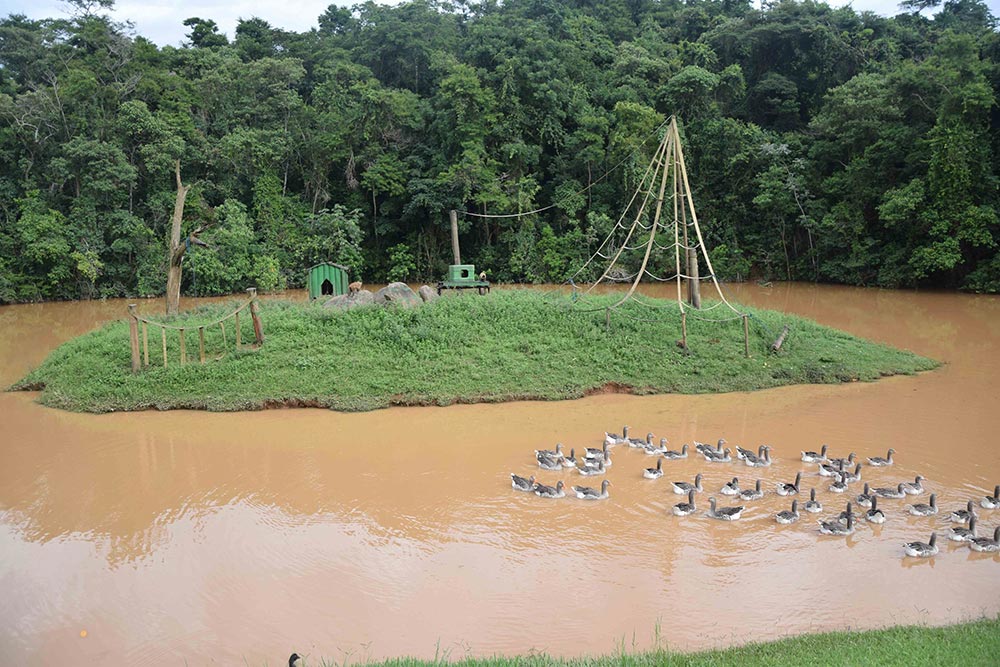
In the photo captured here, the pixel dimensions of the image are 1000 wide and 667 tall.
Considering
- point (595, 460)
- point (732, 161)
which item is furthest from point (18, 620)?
point (732, 161)

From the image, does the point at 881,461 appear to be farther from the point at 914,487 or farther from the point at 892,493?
the point at 892,493

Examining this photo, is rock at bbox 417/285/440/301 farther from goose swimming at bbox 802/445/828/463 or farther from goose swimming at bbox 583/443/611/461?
goose swimming at bbox 802/445/828/463

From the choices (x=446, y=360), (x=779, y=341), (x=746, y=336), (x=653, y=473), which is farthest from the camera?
(x=779, y=341)

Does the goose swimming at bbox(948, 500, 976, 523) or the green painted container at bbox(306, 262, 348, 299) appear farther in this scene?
the green painted container at bbox(306, 262, 348, 299)

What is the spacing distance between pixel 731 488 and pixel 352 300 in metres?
9.65

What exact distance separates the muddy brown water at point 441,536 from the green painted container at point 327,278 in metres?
6.42

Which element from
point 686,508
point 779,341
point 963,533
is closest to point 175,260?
point 686,508

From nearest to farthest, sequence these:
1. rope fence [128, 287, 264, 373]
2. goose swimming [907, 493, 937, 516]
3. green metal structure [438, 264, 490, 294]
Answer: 1. goose swimming [907, 493, 937, 516]
2. rope fence [128, 287, 264, 373]
3. green metal structure [438, 264, 490, 294]

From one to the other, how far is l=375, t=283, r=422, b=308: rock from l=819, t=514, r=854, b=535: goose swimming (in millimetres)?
9873

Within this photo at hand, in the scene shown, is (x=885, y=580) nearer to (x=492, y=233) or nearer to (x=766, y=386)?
(x=766, y=386)

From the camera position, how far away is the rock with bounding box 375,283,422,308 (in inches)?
641

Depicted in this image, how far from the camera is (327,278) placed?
19156 millimetres

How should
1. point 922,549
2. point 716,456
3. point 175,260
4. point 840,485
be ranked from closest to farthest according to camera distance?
1. point 922,549
2. point 840,485
3. point 716,456
4. point 175,260

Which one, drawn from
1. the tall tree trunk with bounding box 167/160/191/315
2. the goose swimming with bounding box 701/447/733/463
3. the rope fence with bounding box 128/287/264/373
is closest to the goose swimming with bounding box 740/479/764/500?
the goose swimming with bounding box 701/447/733/463
